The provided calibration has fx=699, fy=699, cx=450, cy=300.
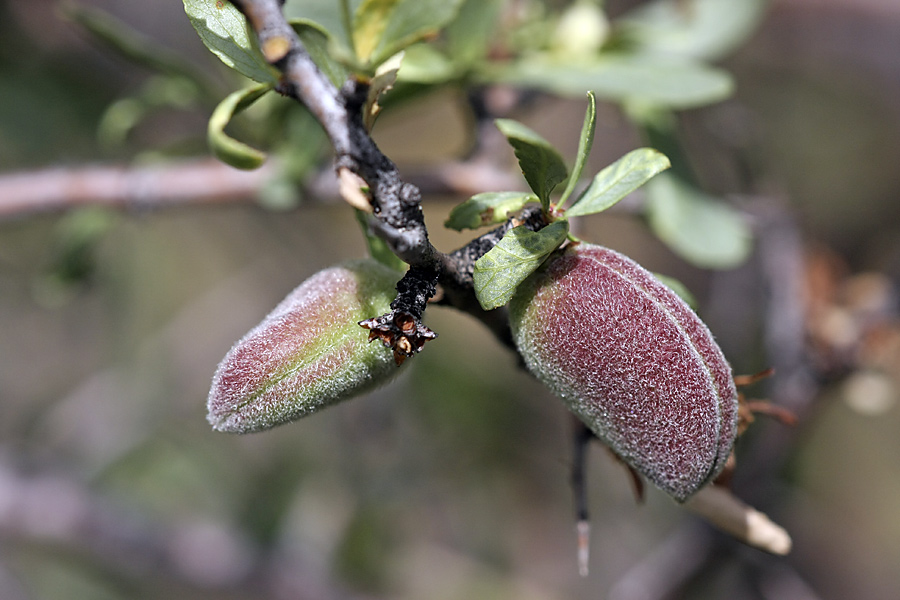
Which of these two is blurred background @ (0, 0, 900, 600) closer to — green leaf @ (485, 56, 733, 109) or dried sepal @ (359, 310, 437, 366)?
green leaf @ (485, 56, 733, 109)

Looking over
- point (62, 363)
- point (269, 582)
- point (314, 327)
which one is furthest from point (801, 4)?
point (62, 363)

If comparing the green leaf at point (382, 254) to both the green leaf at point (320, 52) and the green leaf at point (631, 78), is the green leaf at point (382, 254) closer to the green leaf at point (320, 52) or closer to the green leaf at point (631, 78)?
the green leaf at point (320, 52)

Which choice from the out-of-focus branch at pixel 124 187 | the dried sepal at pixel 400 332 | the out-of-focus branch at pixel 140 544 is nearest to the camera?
the dried sepal at pixel 400 332

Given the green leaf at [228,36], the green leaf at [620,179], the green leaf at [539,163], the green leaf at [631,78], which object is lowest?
the green leaf at [631,78]

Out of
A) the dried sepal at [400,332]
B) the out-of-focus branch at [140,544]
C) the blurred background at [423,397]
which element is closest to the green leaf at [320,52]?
the dried sepal at [400,332]

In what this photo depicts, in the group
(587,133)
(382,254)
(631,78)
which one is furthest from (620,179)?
(631,78)

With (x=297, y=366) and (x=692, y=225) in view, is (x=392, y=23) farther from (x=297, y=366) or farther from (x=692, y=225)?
(x=692, y=225)

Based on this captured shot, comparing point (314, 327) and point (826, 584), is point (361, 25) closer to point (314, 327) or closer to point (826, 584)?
point (314, 327)
